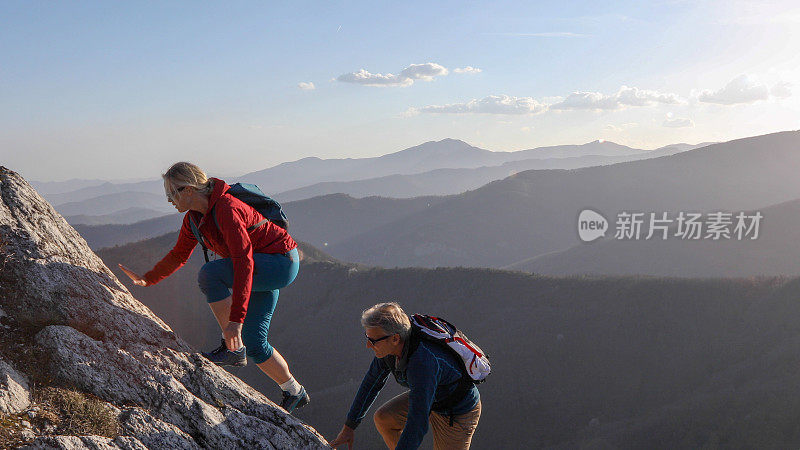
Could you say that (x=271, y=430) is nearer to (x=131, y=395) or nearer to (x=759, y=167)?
(x=131, y=395)

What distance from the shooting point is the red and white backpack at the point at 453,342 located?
4.54 m

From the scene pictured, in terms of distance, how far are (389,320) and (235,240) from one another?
150 cm

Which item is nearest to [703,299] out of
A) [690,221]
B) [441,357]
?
[441,357]

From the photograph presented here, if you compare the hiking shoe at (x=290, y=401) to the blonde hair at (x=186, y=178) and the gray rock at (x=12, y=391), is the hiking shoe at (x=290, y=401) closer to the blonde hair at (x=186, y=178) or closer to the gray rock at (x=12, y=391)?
the blonde hair at (x=186, y=178)

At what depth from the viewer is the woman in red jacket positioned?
4.43 metres

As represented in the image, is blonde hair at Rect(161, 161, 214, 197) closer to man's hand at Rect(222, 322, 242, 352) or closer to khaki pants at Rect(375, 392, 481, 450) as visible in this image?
man's hand at Rect(222, 322, 242, 352)

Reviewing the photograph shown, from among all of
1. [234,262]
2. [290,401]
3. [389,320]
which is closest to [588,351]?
[290,401]

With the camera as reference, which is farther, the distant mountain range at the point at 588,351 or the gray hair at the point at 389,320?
the distant mountain range at the point at 588,351

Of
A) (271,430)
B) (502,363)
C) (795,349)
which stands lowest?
(502,363)

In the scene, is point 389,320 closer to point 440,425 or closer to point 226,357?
point 440,425

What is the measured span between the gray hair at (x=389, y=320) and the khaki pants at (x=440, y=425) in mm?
1098

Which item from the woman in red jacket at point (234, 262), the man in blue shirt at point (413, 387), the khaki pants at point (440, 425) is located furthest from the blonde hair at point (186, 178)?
the khaki pants at point (440, 425)

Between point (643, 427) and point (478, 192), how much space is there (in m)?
150

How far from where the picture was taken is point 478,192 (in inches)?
7008
